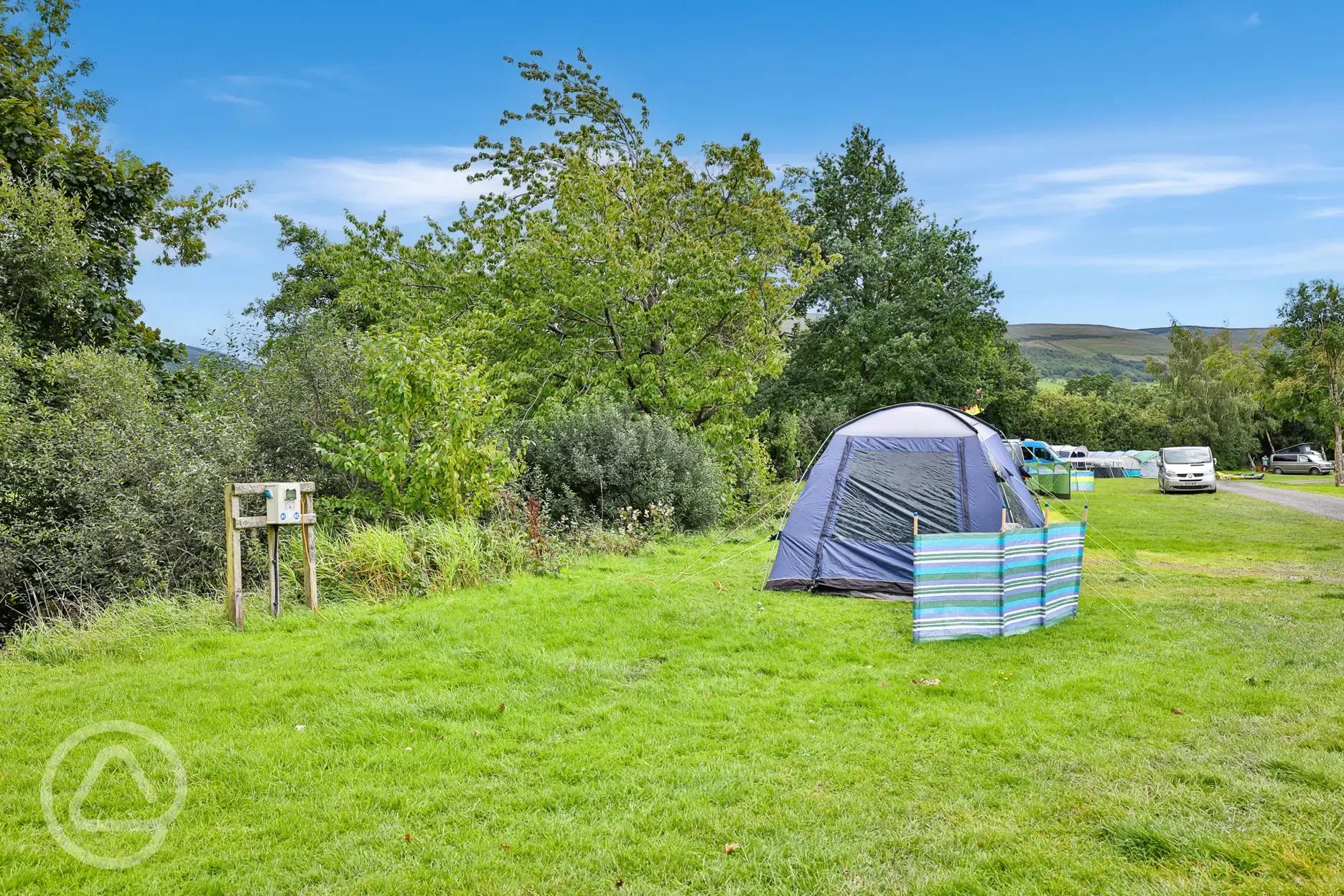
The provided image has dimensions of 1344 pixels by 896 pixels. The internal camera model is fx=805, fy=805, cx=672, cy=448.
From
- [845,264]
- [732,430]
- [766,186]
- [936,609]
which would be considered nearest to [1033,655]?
[936,609]

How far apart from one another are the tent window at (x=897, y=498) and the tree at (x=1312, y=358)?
28668 millimetres

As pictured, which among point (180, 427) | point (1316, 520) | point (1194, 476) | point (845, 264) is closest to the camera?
point (180, 427)

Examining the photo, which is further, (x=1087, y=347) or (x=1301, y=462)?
(x=1087, y=347)

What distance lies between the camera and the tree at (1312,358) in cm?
2927

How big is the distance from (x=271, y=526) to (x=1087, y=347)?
499 ft

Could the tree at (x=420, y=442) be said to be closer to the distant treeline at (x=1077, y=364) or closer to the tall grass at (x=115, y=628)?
the tall grass at (x=115, y=628)

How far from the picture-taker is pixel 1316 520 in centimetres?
1592

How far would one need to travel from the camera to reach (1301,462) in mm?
40625

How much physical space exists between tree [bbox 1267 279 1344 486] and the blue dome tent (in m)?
28.2

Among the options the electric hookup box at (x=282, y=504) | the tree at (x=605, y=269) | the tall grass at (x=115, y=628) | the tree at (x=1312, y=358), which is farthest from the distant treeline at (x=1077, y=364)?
the tall grass at (x=115, y=628)

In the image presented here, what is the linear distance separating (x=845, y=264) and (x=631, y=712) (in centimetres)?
2653

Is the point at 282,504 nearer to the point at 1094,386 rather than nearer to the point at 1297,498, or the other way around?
the point at 1297,498

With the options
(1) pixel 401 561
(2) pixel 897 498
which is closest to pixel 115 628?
(1) pixel 401 561

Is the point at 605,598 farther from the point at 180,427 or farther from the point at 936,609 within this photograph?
the point at 180,427
